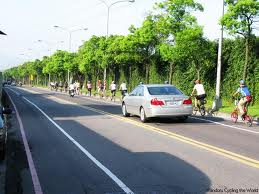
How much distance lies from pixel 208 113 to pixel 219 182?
616 inches

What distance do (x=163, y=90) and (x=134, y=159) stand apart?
9084mm

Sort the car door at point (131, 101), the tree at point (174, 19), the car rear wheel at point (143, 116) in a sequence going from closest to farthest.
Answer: the car rear wheel at point (143, 116)
the car door at point (131, 101)
the tree at point (174, 19)

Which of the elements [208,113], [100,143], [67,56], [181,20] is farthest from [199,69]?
[67,56]

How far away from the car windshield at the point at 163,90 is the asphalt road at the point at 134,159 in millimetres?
2316

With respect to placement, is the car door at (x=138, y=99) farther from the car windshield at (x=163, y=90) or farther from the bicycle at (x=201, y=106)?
the bicycle at (x=201, y=106)

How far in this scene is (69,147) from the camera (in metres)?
12.3

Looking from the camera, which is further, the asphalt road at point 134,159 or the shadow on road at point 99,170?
the asphalt road at point 134,159

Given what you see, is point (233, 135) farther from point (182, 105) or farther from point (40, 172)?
point (40, 172)

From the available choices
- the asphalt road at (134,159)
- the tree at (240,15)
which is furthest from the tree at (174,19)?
the asphalt road at (134,159)

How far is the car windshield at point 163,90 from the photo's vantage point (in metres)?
19.1

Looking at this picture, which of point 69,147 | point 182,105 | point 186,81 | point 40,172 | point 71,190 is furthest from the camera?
point 186,81

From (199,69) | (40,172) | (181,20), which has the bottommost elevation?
(40,172)

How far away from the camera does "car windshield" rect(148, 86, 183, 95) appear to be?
752 inches

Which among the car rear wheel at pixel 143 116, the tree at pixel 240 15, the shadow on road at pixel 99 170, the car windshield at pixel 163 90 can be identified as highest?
the tree at pixel 240 15
